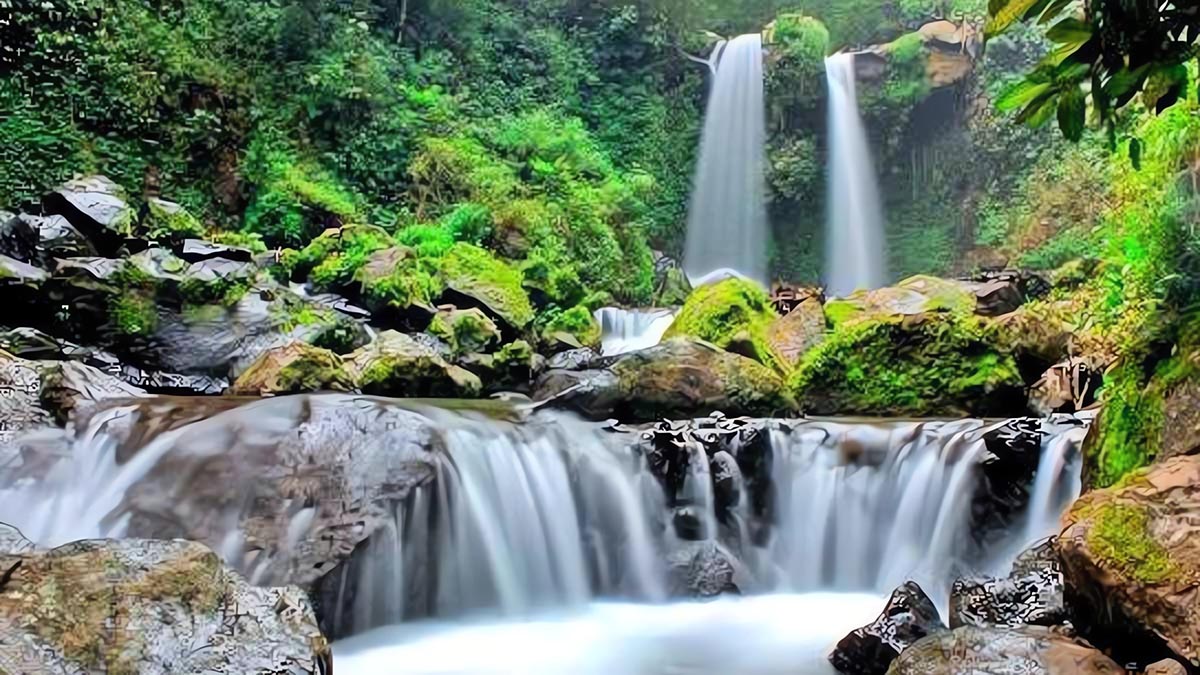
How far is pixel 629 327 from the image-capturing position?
13.4m

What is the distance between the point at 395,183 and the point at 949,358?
10.3m

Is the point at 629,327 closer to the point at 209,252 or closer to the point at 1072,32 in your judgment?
the point at 209,252

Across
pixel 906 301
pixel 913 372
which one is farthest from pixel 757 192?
pixel 913 372

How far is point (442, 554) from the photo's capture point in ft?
18.7

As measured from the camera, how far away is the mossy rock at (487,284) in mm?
11695

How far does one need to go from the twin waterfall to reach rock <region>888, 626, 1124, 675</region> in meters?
16.0

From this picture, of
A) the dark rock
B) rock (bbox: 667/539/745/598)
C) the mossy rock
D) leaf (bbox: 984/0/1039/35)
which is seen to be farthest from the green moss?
the dark rock

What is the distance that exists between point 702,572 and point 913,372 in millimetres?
3604

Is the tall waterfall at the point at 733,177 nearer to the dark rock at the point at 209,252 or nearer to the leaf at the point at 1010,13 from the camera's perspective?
the dark rock at the point at 209,252

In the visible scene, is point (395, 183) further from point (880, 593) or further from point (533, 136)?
point (880, 593)

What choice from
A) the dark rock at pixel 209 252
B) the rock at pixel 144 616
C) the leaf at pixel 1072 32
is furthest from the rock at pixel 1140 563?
the dark rock at pixel 209 252

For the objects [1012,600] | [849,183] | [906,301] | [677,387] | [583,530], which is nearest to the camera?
[1012,600]

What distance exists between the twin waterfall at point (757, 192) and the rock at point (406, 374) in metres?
10.9

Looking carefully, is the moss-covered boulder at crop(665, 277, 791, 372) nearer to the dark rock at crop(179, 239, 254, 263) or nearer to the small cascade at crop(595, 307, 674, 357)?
the small cascade at crop(595, 307, 674, 357)
